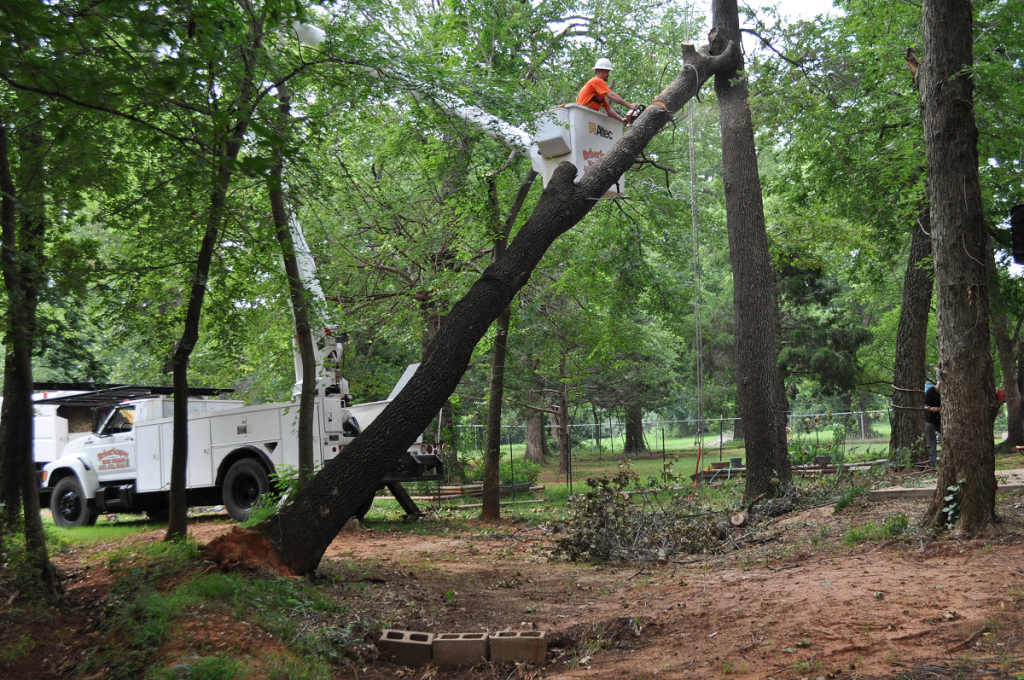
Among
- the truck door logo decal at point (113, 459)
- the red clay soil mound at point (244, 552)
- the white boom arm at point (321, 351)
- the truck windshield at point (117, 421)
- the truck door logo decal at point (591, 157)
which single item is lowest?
the red clay soil mound at point (244, 552)

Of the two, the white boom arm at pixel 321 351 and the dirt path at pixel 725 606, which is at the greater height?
the white boom arm at pixel 321 351

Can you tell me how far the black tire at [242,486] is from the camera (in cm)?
1291

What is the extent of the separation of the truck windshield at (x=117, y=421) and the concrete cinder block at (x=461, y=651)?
11.1 metres

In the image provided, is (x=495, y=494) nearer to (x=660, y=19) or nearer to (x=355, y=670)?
(x=355, y=670)

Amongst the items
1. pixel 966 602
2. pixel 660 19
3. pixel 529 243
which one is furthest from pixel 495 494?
pixel 660 19

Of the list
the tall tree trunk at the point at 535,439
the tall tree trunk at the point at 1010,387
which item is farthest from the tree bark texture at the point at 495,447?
the tall tree trunk at the point at 535,439

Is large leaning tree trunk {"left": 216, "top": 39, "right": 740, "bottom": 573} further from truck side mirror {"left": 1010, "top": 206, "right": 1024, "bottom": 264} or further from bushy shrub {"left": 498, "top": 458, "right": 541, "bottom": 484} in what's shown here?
bushy shrub {"left": 498, "top": 458, "right": 541, "bottom": 484}

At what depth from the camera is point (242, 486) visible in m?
13.4

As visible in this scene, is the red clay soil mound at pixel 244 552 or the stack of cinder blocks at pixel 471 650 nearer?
the stack of cinder blocks at pixel 471 650

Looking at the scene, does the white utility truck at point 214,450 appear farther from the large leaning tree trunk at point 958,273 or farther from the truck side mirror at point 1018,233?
the truck side mirror at point 1018,233

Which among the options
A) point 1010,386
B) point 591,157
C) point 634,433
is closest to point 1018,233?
point 591,157

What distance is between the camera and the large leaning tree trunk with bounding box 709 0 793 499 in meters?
11.4

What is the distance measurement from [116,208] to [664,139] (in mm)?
12959

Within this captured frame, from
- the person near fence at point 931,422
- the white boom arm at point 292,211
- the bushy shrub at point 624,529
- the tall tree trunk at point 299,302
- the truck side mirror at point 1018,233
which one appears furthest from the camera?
the person near fence at point 931,422
